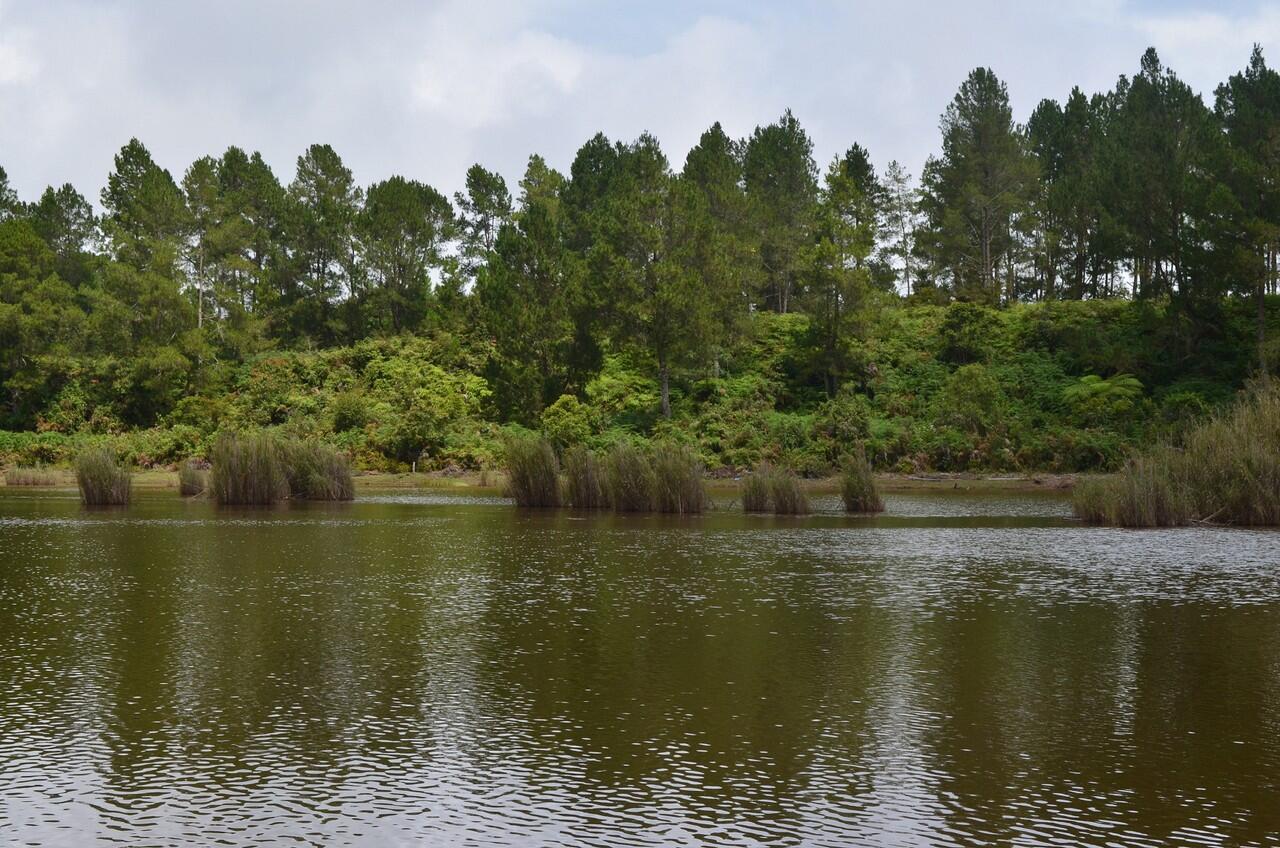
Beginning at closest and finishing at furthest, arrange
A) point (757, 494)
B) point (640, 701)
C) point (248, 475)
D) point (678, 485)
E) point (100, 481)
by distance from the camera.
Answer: point (640, 701) < point (678, 485) < point (757, 494) < point (100, 481) < point (248, 475)

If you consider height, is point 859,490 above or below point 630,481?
below

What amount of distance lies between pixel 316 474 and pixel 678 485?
10.0 metres

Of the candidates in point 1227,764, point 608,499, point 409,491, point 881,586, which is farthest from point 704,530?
point 409,491

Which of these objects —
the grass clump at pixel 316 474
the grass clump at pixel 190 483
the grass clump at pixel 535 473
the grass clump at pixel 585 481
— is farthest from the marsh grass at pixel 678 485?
the grass clump at pixel 190 483

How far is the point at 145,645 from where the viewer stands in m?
9.34

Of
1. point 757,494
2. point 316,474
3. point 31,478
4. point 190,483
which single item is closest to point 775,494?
point 757,494

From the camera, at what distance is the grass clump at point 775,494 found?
24469 mm

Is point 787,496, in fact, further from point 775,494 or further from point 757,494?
point 757,494

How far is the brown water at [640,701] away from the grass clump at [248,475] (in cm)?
1265

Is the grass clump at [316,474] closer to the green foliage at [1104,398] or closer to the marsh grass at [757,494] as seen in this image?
the marsh grass at [757,494]

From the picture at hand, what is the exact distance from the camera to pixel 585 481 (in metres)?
26.2

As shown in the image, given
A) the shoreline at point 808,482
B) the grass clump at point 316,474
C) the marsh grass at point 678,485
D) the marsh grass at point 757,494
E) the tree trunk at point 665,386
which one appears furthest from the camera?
the tree trunk at point 665,386

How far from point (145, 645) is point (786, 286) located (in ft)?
179

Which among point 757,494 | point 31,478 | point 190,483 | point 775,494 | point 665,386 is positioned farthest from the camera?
point 665,386
